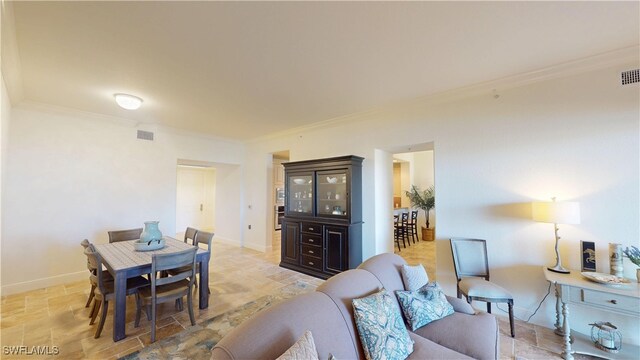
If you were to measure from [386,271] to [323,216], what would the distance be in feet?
7.59

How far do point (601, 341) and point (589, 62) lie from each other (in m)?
2.67

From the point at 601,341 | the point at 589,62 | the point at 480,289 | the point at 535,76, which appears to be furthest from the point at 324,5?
the point at 601,341

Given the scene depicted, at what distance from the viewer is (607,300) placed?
2045mm

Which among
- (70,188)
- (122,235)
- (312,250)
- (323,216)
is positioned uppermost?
(70,188)

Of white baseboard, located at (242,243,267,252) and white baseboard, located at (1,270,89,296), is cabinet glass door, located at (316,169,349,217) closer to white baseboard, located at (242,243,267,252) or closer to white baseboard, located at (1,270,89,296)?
white baseboard, located at (242,243,267,252)

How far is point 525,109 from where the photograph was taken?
283 cm

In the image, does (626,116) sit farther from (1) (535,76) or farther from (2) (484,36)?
(2) (484,36)

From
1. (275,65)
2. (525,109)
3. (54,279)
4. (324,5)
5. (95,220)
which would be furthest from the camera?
(95,220)

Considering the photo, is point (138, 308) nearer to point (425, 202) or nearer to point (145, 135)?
point (145, 135)

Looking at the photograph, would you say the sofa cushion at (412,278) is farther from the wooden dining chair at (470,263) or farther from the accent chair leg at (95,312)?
the accent chair leg at (95,312)

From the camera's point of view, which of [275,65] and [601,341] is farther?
[275,65]

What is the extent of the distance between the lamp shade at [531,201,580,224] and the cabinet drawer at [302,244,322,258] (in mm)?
2983

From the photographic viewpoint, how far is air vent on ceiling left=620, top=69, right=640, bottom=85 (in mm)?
2330

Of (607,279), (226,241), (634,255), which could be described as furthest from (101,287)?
(634,255)
